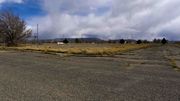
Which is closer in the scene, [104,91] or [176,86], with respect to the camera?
[104,91]

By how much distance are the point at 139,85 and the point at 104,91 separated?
1.64m

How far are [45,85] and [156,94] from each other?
3457 millimetres

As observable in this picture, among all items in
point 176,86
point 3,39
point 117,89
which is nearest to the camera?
point 117,89

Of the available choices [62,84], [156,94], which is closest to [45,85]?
[62,84]

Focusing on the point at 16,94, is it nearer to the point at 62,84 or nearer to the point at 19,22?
the point at 62,84

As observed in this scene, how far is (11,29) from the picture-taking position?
5906 centimetres

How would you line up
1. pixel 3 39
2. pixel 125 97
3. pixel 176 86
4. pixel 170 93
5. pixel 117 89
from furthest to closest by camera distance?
pixel 3 39, pixel 176 86, pixel 117 89, pixel 170 93, pixel 125 97

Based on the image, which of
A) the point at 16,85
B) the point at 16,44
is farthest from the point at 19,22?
the point at 16,85

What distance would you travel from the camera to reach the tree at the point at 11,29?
58.8 m

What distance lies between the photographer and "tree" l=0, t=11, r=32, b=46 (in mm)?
58769

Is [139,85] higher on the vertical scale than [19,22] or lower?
lower

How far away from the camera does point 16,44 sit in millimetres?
60281

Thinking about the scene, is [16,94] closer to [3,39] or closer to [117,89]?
[117,89]

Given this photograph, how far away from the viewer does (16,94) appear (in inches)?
264
